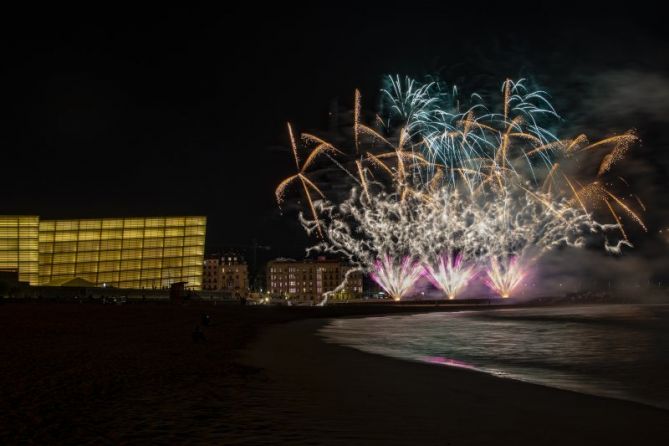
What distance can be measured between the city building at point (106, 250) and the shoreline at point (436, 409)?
89237 mm

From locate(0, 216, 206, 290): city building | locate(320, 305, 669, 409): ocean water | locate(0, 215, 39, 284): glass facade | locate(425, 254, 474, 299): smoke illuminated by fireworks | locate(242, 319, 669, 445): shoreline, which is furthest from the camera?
locate(0, 216, 206, 290): city building

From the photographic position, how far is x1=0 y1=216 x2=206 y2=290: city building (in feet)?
328

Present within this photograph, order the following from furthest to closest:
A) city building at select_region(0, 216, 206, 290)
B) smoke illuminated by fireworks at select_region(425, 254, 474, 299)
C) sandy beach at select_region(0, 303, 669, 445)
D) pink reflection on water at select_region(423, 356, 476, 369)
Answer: city building at select_region(0, 216, 206, 290), smoke illuminated by fireworks at select_region(425, 254, 474, 299), pink reflection on water at select_region(423, 356, 476, 369), sandy beach at select_region(0, 303, 669, 445)

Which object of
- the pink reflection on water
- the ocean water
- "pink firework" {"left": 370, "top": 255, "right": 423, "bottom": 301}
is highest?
"pink firework" {"left": 370, "top": 255, "right": 423, "bottom": 301}

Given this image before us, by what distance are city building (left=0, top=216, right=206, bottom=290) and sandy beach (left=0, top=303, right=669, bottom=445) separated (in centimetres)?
8272

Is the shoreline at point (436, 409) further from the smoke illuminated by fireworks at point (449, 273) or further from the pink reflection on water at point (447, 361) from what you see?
the smoke illuminated by fireworks at point (449, 273)

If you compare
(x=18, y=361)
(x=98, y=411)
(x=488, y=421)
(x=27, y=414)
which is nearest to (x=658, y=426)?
(x=488, y=421)

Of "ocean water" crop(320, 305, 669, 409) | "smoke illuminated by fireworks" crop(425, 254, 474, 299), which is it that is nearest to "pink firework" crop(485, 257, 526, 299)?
"smoke illuminated by fireworks" crop(425, 254, 474, 299)

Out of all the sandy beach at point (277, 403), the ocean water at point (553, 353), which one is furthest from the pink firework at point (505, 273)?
the sandy beach at point (277, 403)

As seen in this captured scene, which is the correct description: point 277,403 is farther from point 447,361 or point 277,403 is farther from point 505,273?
point 505,273

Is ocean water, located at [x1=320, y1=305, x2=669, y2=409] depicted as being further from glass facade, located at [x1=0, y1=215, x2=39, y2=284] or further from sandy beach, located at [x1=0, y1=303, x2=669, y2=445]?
glass facade, located at [x1=0, y1=215, x2=39, y2=284]

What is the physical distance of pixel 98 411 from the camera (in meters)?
12.4

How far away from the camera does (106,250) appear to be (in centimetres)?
10675

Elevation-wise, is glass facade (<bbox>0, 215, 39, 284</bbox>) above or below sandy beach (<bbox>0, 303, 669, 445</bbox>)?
above
